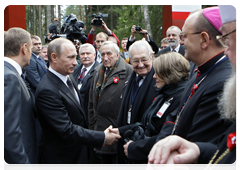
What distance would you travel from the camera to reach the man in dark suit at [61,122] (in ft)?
9.02

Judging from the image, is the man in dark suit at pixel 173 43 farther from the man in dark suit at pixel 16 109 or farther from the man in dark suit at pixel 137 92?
the man in dark suit at pixel 16 109

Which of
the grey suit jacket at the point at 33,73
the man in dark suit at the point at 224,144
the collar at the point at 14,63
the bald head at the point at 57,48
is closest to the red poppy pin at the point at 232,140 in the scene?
the man in dark suit at the point at 224,144

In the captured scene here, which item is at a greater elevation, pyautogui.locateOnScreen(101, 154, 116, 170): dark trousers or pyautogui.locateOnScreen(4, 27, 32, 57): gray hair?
pyautogui.locateOnScreen(4, 27, 32, 57): gray hair

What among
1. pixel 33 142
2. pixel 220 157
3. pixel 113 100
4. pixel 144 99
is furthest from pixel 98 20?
pixel 220 157

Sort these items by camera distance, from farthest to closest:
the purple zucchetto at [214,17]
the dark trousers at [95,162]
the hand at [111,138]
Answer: the dark trousers at [95,162]
the hand at [111,138]
the purple zucchetto at [214,17]

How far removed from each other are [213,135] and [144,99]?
4.83 ft

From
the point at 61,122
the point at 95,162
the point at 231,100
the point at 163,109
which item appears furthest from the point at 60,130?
the point at 231,100

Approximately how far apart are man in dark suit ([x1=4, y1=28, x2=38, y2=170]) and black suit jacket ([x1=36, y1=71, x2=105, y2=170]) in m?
0.22

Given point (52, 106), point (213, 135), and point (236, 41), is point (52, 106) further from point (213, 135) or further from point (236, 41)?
point (236, 41)

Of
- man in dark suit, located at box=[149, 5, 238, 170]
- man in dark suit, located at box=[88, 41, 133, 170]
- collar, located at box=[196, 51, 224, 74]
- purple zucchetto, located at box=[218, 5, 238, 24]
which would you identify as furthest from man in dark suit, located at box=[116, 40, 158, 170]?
purple zucchetto, located at box=[218, 5, 238, 24]

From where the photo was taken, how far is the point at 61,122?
2758 millimetres

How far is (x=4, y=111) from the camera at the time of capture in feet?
6.57

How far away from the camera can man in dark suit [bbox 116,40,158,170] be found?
9.51 feet

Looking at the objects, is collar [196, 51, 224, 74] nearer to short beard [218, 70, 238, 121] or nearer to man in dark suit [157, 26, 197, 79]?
short beard [218, 70, 238, 121]
